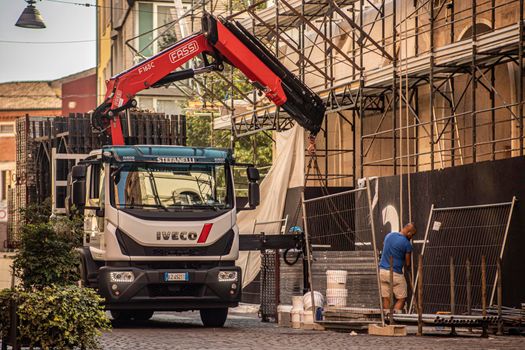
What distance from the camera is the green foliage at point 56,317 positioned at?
47.2 ft

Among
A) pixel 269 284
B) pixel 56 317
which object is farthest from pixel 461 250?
pixel 56 317

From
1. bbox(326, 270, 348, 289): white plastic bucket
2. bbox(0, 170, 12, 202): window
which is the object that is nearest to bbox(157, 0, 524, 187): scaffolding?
bbox(326, 270, 348, 289): white plastic bucket

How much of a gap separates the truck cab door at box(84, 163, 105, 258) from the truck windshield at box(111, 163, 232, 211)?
1.35 feet

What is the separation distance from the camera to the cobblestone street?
1744 cm

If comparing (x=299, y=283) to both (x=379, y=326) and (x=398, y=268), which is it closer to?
(x=398, y=268)

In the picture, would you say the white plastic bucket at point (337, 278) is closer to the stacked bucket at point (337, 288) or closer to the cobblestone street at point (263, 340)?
the stacked bucket at point (337, 288)

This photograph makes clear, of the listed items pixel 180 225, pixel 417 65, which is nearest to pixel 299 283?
pixel 180 225

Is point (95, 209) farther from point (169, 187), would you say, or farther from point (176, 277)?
point (176, 277)

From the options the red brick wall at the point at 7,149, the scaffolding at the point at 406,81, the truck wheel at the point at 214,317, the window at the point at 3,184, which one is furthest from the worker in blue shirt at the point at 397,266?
the red brick wall at the point at 7,149

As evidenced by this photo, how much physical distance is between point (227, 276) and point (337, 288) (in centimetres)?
185

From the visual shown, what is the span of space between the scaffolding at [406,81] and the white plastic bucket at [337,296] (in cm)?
404

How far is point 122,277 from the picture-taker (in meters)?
21.4

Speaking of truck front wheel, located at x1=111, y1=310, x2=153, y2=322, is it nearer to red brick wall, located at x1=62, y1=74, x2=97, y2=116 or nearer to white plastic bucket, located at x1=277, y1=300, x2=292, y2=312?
white plastic bucket, located at x1=277, y1=300, x2=292, y2=312

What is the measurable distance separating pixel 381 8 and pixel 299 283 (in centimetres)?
1018
